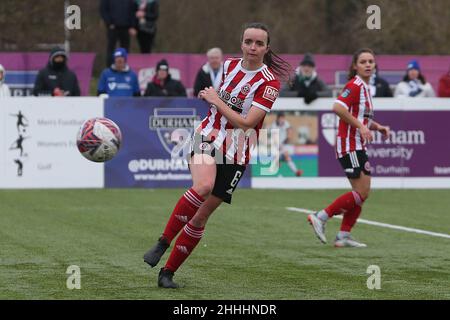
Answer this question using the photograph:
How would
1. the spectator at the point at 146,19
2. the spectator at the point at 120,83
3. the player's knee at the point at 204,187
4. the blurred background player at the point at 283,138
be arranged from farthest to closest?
the spectator at the point at 146,19 → the spectator at the point at 120,83 → the blurred background player at the point at 283,138 → the player's knee at the point at 204,187

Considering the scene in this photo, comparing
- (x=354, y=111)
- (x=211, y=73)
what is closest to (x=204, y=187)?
(x=354, y=111)

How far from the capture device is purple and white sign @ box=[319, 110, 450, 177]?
2005 cm

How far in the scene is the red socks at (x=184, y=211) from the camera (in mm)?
8992

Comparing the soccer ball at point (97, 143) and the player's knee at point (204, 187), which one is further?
the soccer ball at point (97, 143)

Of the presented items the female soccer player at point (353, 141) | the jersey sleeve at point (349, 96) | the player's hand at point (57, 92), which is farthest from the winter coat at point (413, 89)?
the jersey sleeve at point (349, 96)

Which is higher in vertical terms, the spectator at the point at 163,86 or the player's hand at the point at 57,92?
the spectator at the point at 163,86

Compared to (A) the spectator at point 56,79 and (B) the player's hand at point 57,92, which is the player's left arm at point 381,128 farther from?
(A) the spectator at point 56,79

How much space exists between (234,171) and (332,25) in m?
28.2

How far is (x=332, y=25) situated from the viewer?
121 feet

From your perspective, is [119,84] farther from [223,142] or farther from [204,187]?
[204,187]

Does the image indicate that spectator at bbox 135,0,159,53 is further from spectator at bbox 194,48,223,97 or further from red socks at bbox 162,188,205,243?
red socks at bbox 162,188,205,243

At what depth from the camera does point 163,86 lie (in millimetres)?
20094

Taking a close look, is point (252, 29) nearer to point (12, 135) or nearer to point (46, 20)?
point (12, 135)

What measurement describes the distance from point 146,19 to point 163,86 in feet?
14.3
